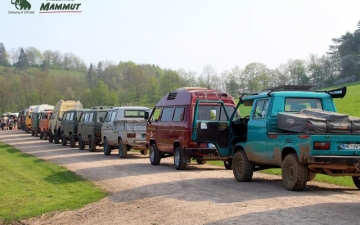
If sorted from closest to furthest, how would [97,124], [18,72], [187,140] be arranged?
[187,140], [97,124], [18,72]

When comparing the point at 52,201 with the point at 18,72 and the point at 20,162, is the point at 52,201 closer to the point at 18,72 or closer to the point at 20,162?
the point at 20,162

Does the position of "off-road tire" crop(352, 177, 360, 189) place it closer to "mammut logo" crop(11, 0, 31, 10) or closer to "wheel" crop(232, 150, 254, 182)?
"wheel" crop(232, 150, 254, 182)

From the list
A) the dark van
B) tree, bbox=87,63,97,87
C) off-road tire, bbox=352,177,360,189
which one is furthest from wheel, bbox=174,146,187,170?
tree, bbox=87,63,97,87

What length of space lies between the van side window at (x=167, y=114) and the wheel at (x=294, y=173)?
705 centimetres

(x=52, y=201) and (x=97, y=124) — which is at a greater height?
(x=97, y=124)

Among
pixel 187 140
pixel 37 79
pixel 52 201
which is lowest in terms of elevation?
pixel 52 201

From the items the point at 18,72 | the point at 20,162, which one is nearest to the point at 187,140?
the point at 20,162

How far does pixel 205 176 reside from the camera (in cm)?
1528

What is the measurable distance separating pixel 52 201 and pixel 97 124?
44.9 ft

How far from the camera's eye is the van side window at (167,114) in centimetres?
1817

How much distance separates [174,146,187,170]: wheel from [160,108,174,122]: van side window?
1.39 metres

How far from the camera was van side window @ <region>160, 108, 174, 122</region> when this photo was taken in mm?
18172

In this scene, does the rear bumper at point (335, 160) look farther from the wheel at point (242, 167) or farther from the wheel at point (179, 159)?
the wheel at point (179, 159)

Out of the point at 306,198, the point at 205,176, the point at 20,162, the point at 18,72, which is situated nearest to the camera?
the point at 306,198
